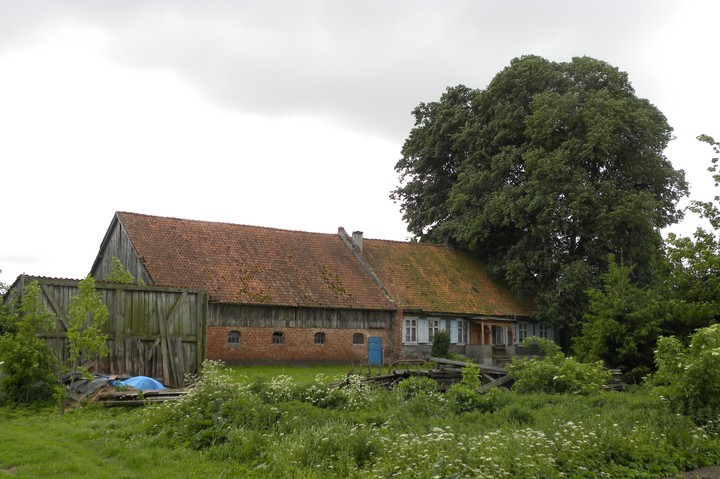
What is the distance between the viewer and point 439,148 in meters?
42.1

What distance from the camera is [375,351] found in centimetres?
3331

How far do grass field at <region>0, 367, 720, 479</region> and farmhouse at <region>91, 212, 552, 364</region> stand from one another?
15.1 m

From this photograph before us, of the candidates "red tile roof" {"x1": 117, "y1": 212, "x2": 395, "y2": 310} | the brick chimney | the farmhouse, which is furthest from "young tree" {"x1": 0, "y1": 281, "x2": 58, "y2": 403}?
the brick chimney

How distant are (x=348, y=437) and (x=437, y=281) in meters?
28.3

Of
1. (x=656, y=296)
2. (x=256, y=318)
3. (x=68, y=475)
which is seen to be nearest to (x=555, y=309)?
(x=656, y=296)

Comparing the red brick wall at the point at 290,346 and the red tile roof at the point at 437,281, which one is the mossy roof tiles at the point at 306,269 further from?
the red brick wall at the point at 290,346

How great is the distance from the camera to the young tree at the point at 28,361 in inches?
598

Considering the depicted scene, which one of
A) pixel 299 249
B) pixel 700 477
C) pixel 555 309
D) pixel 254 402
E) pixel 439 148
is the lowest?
pixel 700 477

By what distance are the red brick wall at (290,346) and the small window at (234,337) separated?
136mm

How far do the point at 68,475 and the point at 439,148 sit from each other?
35.5m

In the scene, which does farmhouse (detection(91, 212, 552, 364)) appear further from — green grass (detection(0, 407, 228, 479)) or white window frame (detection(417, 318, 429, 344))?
green grass (detection(0, 407, 228, 479))

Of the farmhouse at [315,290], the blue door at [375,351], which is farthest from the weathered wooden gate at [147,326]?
the blue door at [375,351]

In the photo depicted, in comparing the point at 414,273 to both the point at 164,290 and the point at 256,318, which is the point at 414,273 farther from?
the point at 164,290

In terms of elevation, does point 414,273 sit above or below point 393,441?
above
